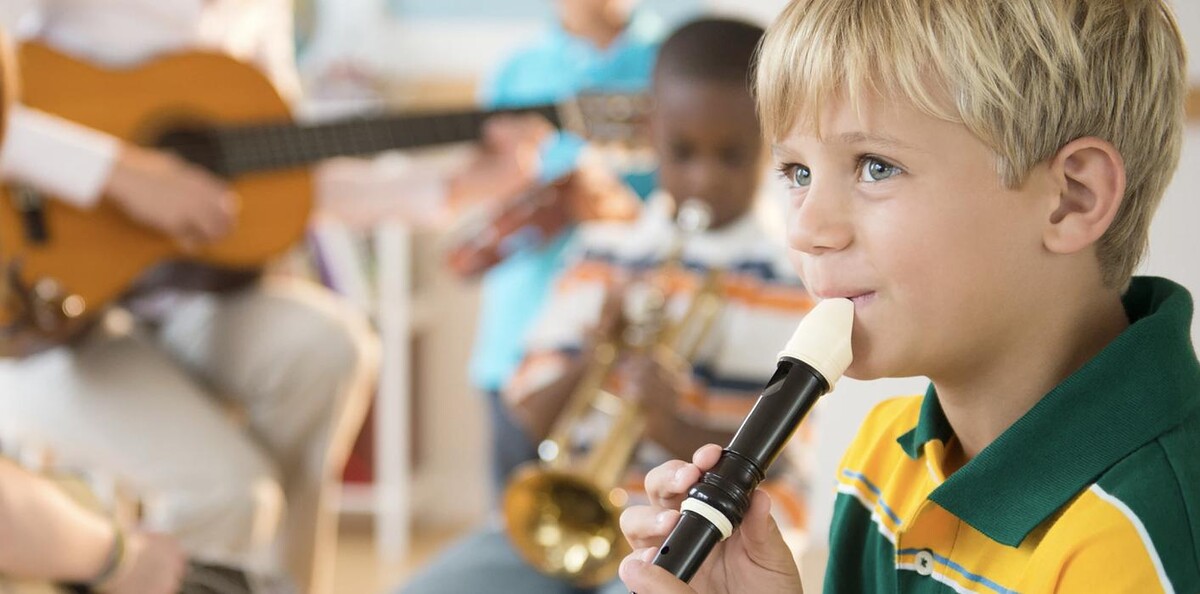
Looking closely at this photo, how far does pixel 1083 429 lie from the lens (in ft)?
2.13

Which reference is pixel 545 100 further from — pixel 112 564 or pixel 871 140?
pixel 871 140

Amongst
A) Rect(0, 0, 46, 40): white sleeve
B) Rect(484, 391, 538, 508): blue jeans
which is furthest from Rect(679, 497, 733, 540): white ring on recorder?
Rect(0, 0, 46, 40): white sleeve

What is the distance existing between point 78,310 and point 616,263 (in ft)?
2.20

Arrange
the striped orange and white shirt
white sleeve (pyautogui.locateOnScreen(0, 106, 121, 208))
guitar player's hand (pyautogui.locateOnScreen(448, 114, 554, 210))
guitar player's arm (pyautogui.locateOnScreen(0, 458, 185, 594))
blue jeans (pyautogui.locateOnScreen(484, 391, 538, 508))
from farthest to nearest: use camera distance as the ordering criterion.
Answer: guitar player's hand (pyautogui.locateOnScreen(448, 114, 554, 210)), blue jeans (pyautogui.locateOnScreen(484, 391, 538, 508)), white sleeve (pyautogui.locateOnScreen(0, 106, 121, 208)), the striped orange and white shirt, guitar player's arm (pyautogui.locateOnScreen(0, 458, 185, 594))

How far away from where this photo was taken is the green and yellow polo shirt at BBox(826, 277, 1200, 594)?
0.60m

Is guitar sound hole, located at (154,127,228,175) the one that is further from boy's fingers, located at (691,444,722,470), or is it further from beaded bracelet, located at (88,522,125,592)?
boy's fingers, located at (691,444,722,470)

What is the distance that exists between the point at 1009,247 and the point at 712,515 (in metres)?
0.21

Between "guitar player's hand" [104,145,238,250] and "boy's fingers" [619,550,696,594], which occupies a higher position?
"guitar player's hand" [104,145,238,250]

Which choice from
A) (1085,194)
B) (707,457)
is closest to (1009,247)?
(1085,194)

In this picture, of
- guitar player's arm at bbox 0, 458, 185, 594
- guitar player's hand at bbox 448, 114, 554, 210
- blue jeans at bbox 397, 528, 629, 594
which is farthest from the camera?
guitar player's hand at bbox 448, 114, 554, 210

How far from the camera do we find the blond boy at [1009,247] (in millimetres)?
642

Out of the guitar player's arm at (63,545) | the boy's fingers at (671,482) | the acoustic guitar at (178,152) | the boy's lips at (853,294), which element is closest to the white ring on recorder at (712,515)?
the boy's fingers at (671,482)

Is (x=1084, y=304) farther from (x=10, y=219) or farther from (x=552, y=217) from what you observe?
(x=10, y=219)

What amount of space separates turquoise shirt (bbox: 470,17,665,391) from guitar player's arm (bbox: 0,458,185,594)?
75 centimetres
